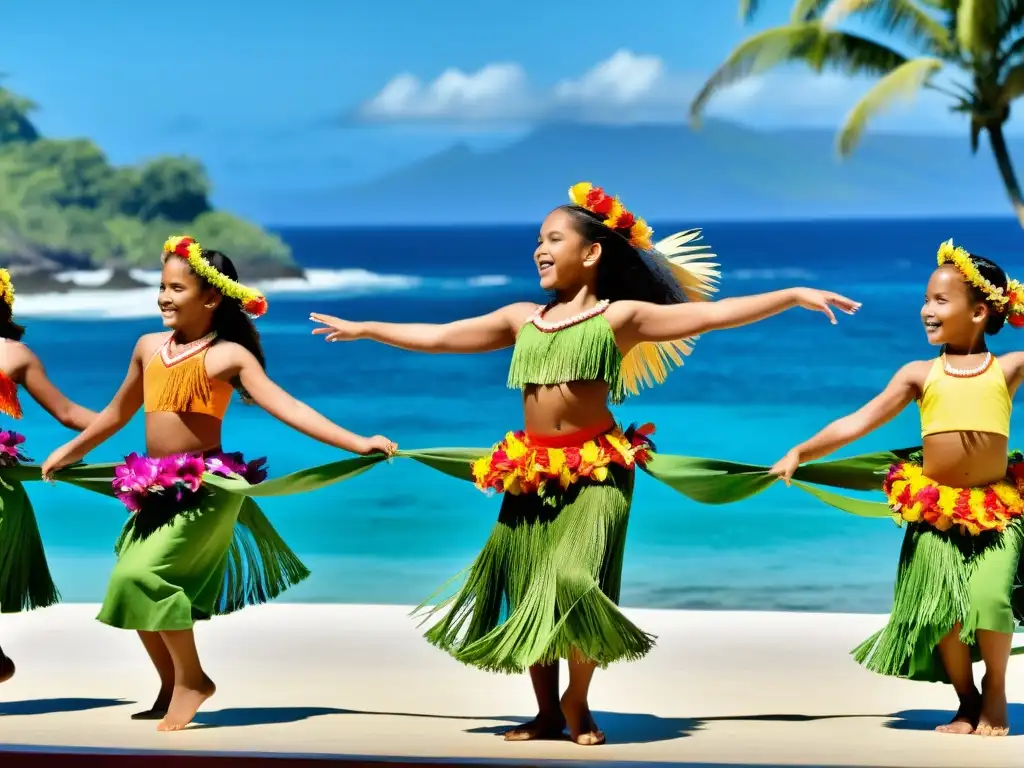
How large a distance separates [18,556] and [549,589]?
4.85 feet

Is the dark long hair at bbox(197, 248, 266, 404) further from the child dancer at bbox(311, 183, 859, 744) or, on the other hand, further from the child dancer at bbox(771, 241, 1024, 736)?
the child dancer at bbox(771, 241, 1024, 736)

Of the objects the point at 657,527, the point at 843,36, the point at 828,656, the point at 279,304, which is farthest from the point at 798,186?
the point at 828,656

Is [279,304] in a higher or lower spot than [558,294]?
higher

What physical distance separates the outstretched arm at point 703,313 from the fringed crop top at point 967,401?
0.95ft

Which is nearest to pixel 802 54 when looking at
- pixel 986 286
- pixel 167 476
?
pixel 986 286

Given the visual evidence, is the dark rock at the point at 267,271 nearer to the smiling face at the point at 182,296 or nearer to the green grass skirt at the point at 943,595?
the smiling face at the point at 182,296

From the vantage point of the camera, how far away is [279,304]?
24203 mm

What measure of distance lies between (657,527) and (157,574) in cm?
901

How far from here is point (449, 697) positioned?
4852 mm

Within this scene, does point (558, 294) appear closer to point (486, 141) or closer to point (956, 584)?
point (956, 584)

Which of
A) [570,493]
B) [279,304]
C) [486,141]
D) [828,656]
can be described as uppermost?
[486,141]

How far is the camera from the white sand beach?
3996 millimetres

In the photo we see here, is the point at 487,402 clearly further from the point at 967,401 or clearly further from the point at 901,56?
the point at 967,401

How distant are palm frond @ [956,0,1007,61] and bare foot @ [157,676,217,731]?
1362 centimetres
